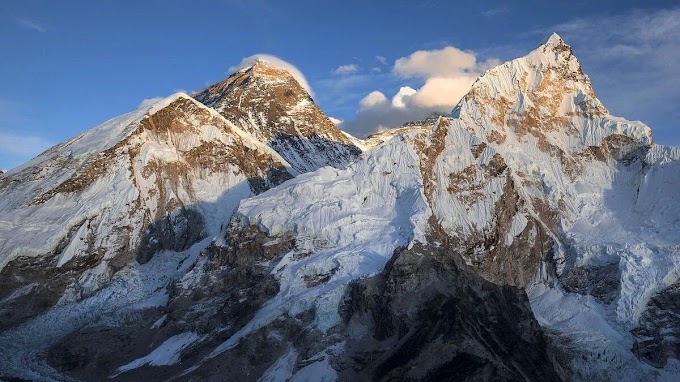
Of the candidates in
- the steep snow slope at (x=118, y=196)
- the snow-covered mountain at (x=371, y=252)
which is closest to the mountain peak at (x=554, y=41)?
the snow-covered mountain at (x=371, y=252)

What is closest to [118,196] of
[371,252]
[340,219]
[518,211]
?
[340,219]

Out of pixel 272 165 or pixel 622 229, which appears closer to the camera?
pixel 622 229

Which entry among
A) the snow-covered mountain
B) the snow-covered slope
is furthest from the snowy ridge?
the snow-covered mountain

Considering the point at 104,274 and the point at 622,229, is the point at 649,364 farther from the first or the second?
the point at 104,274

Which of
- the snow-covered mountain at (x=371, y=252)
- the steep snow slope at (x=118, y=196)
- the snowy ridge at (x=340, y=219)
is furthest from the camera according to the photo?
the steep snow slope at (x=118, y=196)

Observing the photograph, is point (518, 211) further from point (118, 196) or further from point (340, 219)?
point (118, 196)

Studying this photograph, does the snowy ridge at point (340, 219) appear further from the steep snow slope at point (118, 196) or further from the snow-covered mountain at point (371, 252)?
the steep snow slope at point (118, 196)

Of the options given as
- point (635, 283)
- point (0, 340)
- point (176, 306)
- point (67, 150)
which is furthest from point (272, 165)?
point (635, 283)

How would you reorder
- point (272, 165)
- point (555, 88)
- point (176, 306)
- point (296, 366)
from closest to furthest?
point (296, 366) → point (176, 306) → point (555, 88) → point (272, 165)
